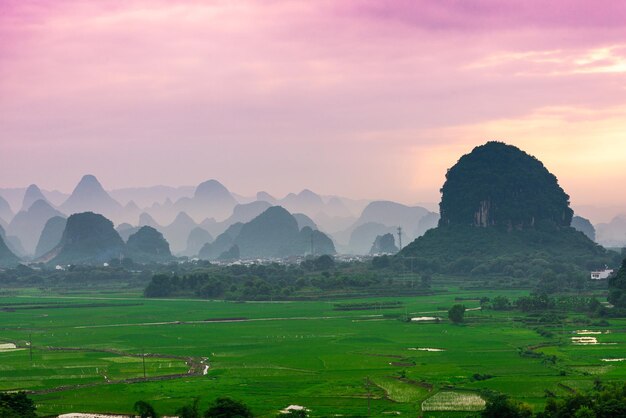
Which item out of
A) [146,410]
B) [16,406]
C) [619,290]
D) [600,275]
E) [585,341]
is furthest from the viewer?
[600,275]

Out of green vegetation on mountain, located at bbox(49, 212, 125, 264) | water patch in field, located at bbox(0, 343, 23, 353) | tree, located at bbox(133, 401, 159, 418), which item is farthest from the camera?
green vegetation on mountain, located at bbox(49, 212, 125, 264)

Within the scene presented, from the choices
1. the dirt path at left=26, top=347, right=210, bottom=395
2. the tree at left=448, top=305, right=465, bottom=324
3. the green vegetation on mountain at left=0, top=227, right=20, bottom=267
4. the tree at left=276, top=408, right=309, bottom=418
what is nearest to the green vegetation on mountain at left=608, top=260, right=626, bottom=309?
the tree at left=448, top=305, right=465, bottom=324

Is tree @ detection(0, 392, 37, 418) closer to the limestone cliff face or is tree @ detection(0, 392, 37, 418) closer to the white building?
the white building

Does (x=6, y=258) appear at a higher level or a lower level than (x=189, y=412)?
higher

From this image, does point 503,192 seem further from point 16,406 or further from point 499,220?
point 16,406

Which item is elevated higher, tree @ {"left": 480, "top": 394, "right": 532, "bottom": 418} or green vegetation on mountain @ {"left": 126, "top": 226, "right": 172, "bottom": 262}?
green vegetation on mountain @ {"left": 126, "top": 226, "right": 172, "bottom": 262}

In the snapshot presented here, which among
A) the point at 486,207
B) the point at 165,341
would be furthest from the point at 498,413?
the point at 486,207

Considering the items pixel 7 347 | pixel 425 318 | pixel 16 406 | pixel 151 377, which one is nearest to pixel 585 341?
pixel 425 318

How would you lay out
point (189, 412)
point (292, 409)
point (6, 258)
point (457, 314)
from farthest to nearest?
1. point (6, 258)
2. point (457, 314)
3. point (292, 409)
4. point (189, 412)
